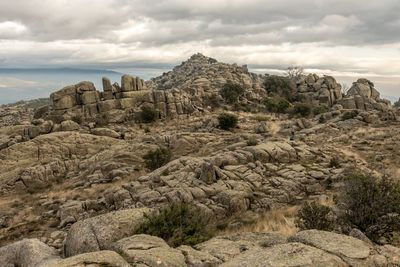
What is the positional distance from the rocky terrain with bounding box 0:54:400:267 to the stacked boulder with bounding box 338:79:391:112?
3.76 feet

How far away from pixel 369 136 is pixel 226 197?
96.4 feet

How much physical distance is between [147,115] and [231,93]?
25.1 m

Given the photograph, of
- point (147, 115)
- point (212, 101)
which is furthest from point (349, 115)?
point (147, 115)

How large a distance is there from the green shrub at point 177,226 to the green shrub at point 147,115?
161ft

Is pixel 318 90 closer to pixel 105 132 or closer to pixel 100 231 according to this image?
pixel 105 132

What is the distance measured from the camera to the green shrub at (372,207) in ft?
50.8

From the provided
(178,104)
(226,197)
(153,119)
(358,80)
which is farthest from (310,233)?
(358,80)

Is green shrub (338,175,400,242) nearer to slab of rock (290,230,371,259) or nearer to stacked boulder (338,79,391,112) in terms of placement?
slab of rock (290,230,371,259)

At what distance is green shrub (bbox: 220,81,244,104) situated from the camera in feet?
267

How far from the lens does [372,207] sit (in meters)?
16.0

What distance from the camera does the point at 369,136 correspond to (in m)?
46.6

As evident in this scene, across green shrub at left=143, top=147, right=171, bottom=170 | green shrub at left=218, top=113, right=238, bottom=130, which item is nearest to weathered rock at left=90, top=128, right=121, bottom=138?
green shrub at left=218, top=113, right=238, bottom=130

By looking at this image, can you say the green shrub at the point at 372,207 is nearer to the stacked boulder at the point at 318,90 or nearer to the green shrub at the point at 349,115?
the green shrub at the point at 349,115

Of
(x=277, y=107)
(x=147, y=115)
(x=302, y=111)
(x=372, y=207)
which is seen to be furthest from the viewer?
(x=277, y=107)
